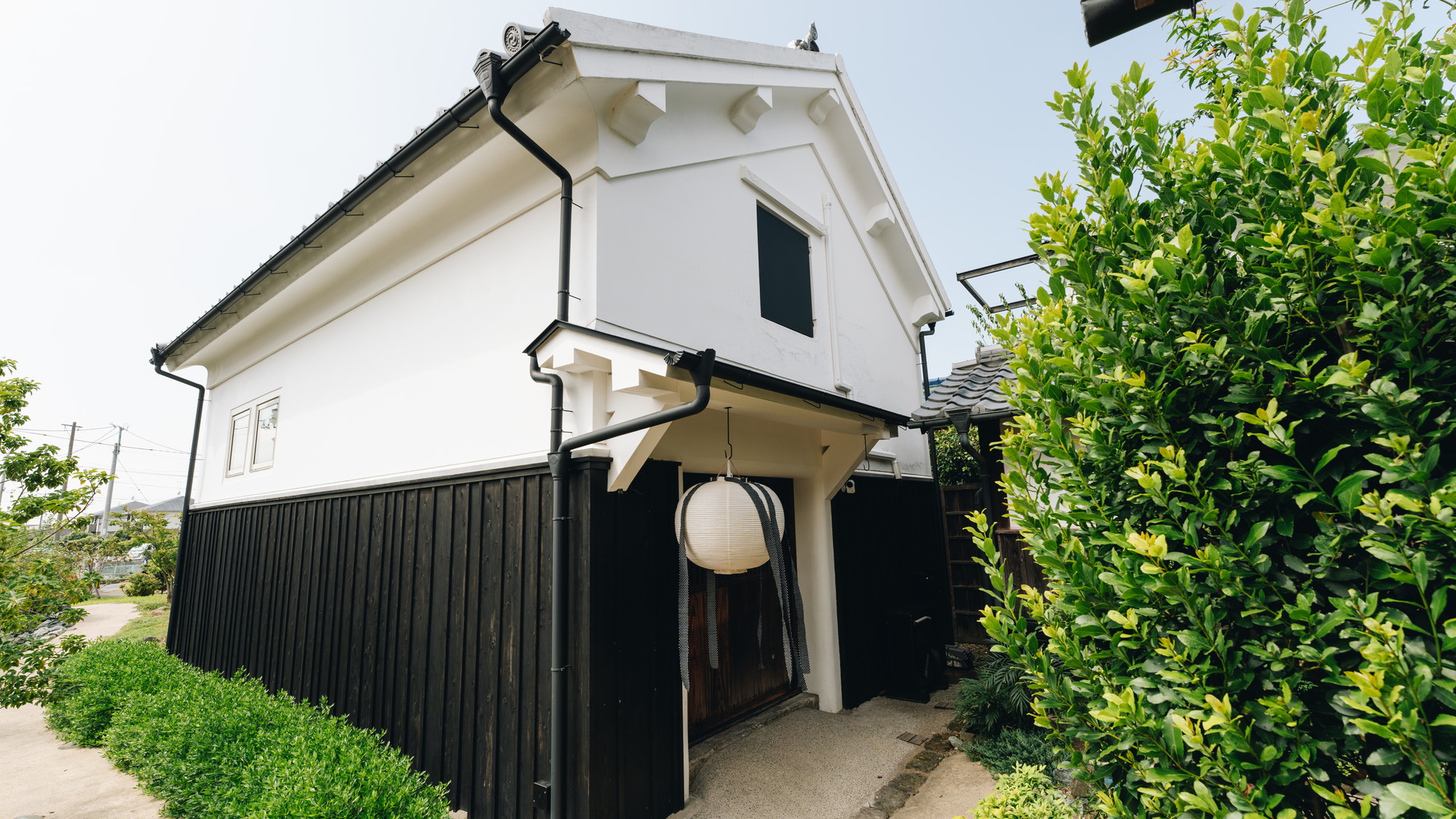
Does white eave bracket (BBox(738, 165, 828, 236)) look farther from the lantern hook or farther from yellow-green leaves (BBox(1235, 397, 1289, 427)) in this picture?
yellow-green leaves (BBox(1235, 397, 1289, 427))

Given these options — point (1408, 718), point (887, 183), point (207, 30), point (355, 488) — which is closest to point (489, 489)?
point (355, 488)

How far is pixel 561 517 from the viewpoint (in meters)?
4.05

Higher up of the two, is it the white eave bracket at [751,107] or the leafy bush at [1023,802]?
the white eave bracket at [751,107]

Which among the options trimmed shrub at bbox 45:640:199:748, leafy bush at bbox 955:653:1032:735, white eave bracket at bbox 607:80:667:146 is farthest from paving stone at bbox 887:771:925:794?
trimmed shrub at bbox 45:640:199:748

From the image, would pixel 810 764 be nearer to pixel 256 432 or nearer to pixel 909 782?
pixel 909 782

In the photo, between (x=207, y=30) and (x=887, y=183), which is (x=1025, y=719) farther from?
(x=207, y=30)

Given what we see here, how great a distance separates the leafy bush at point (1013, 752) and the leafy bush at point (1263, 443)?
120 inches

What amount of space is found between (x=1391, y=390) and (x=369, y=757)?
5641 millimetres

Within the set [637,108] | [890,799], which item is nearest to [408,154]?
[637,108]

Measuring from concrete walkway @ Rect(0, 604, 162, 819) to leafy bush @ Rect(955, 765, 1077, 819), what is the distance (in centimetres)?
620

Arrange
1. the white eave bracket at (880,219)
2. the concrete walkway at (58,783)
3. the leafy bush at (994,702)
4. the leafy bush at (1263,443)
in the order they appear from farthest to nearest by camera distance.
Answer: the white eave bracket at (880,219), the leafy bush at (994,702), the concrete walkway at (58,783), the leafy bush at (1263,443)

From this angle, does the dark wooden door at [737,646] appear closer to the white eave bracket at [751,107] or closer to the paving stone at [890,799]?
the paving stone at [890,799]

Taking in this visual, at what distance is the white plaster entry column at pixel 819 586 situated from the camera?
657 cm

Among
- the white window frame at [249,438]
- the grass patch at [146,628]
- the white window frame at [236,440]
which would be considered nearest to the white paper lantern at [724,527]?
the white window frame at [249,438]
